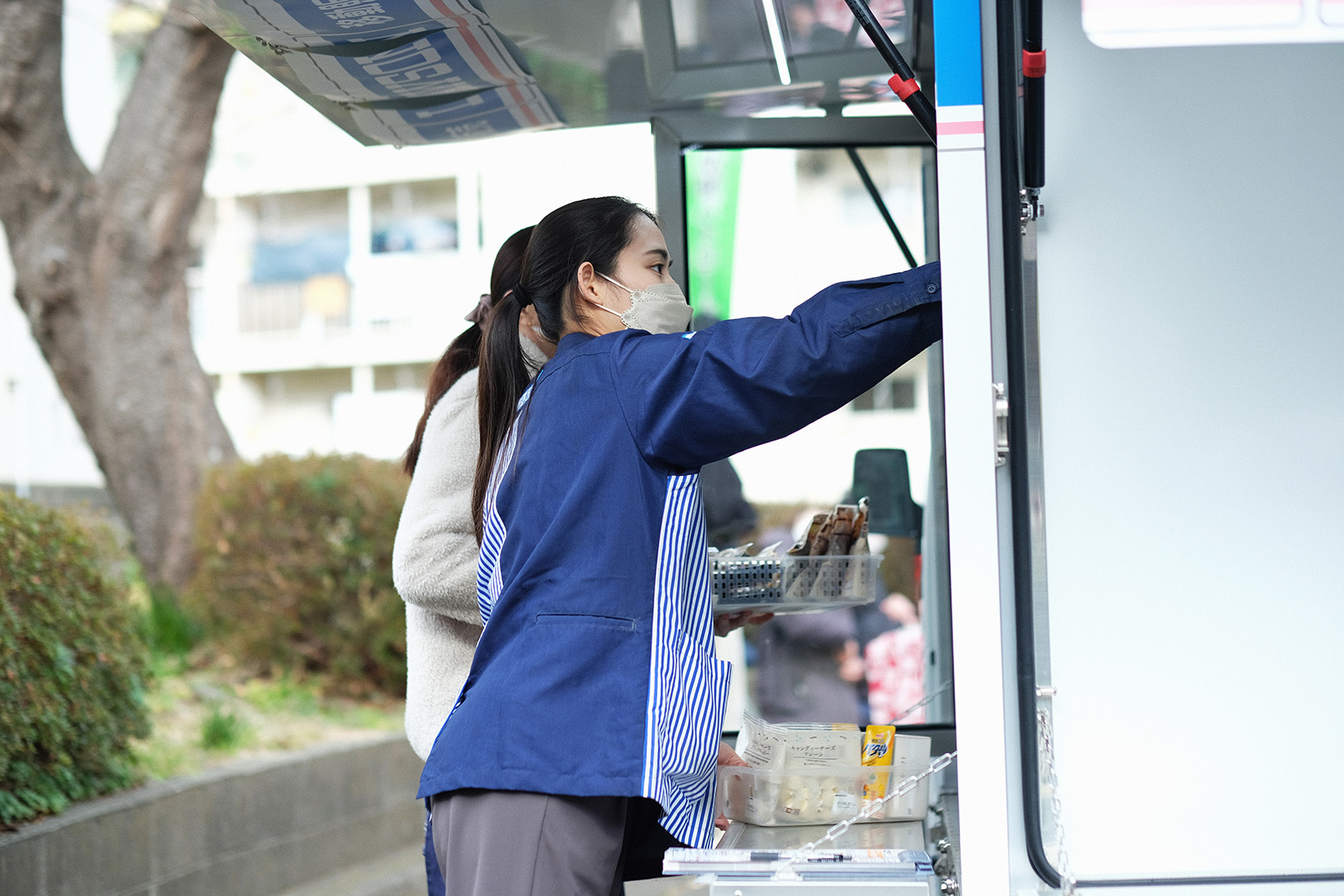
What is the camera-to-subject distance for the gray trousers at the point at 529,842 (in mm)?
1715

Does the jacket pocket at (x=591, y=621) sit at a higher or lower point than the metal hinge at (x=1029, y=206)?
lower

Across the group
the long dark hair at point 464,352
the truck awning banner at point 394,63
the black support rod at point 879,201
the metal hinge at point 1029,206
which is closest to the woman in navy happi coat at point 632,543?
the metal hinge at point 1029,206

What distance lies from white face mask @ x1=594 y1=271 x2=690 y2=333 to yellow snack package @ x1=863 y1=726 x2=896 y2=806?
775 mm

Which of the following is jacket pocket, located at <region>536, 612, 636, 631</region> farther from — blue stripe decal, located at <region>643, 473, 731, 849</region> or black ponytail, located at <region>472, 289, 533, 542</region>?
black ponytail, located at <region>472, 289, 533, 542</region>

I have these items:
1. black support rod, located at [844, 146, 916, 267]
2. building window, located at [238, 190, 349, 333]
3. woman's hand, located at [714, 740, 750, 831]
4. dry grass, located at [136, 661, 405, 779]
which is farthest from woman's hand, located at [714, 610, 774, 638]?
building window, located at [238, 190, 349, 333]

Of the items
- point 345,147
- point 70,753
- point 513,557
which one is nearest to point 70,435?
point 345,147

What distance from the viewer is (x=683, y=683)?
179 cm

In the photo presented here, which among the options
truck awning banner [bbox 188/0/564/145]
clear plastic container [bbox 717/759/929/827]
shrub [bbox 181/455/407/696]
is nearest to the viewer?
clear plastic container [bbox 717/759/929/827]

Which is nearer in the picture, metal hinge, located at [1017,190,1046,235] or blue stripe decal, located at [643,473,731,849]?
metal hinge, located at [1017,190,1046,235]

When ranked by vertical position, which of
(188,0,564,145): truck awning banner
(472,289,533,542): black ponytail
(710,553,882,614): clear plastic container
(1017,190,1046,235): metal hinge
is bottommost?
(710,553,882,614): clear plastic container

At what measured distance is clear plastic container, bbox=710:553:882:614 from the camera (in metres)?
2.65

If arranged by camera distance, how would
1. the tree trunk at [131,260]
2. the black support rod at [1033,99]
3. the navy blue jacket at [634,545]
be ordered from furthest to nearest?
the tree trunk at [131,260], the navy blue jacket at [634,545], the black support rod at [1033,99]

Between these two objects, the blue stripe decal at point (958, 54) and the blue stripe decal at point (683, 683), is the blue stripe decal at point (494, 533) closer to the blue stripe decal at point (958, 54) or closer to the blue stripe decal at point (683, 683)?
the blue stripe decal at point (683, 683)

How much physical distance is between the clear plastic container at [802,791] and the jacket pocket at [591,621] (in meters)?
0.46
